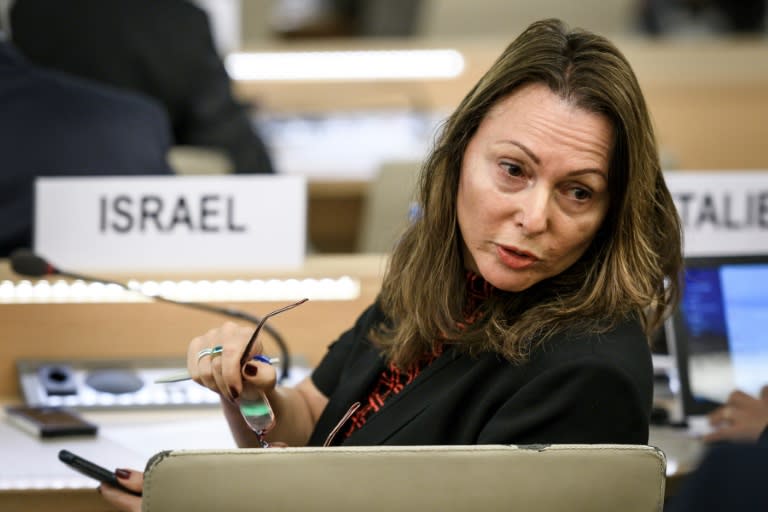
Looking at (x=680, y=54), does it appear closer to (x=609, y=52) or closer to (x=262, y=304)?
(x=262, y=304)

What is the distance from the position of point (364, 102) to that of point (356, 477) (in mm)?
3956

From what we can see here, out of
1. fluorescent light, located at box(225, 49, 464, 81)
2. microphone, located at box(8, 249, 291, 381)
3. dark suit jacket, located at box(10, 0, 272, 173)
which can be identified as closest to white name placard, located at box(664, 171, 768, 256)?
microphone, located at box(8, 249, 291, 381)

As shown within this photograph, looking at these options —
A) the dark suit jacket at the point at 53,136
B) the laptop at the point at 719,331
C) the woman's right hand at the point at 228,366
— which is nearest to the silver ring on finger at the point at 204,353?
the woman's right hand at the point at 228,366

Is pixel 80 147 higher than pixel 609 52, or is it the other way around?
pixel 609 52

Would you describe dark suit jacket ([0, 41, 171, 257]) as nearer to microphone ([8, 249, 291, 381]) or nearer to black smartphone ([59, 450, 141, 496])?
microphone ([8, 249, 291, 381])

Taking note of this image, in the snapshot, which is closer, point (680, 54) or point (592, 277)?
point (592, 277)

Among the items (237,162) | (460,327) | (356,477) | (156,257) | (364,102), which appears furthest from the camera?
(364,102)

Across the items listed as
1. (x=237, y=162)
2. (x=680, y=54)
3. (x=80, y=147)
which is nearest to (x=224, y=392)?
(x=80, y=147)

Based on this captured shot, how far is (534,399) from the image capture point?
61.1 inches

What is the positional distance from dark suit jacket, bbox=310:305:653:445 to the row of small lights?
751 millimetres

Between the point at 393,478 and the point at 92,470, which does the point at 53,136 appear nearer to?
the point at 92,470

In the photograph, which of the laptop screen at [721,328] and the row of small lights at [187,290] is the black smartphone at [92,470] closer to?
the row of small lights at [187,290]

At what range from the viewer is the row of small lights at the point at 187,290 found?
2.43 metres

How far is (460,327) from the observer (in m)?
1.74
